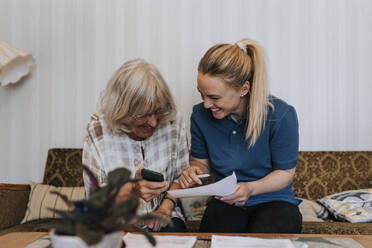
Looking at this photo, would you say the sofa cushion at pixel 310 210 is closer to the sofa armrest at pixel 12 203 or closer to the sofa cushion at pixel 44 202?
the sofa cushion at pixel 44 202

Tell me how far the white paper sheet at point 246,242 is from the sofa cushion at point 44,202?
1215 millimetres

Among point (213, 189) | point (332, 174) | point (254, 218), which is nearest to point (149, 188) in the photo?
point (213, 189)

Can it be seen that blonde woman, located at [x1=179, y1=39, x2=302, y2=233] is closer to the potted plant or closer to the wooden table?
the wooden table

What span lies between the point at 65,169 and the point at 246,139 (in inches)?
50.1

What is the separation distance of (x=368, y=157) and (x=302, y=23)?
0.96 metres

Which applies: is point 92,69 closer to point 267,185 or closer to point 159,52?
point 159,52

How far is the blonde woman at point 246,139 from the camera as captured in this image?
156 cm

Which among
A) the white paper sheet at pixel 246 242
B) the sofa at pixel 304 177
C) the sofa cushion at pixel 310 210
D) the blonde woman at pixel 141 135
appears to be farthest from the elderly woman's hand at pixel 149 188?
the sofa cushion at pixel 310 210

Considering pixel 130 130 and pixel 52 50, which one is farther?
pixel 52 50

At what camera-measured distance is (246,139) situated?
5.44 ft

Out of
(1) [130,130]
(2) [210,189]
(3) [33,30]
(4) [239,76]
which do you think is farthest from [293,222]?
(3) [33,30]

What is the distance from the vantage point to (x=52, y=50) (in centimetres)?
264

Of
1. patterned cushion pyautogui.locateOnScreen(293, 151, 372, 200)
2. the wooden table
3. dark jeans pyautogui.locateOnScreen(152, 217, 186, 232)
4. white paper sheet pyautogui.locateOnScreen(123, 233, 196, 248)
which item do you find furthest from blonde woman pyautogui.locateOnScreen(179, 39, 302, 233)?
patterned cushion pyautogui.locateOnScreen(293, 151, 372, 200)

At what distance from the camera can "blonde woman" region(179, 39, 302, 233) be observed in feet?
5.12
